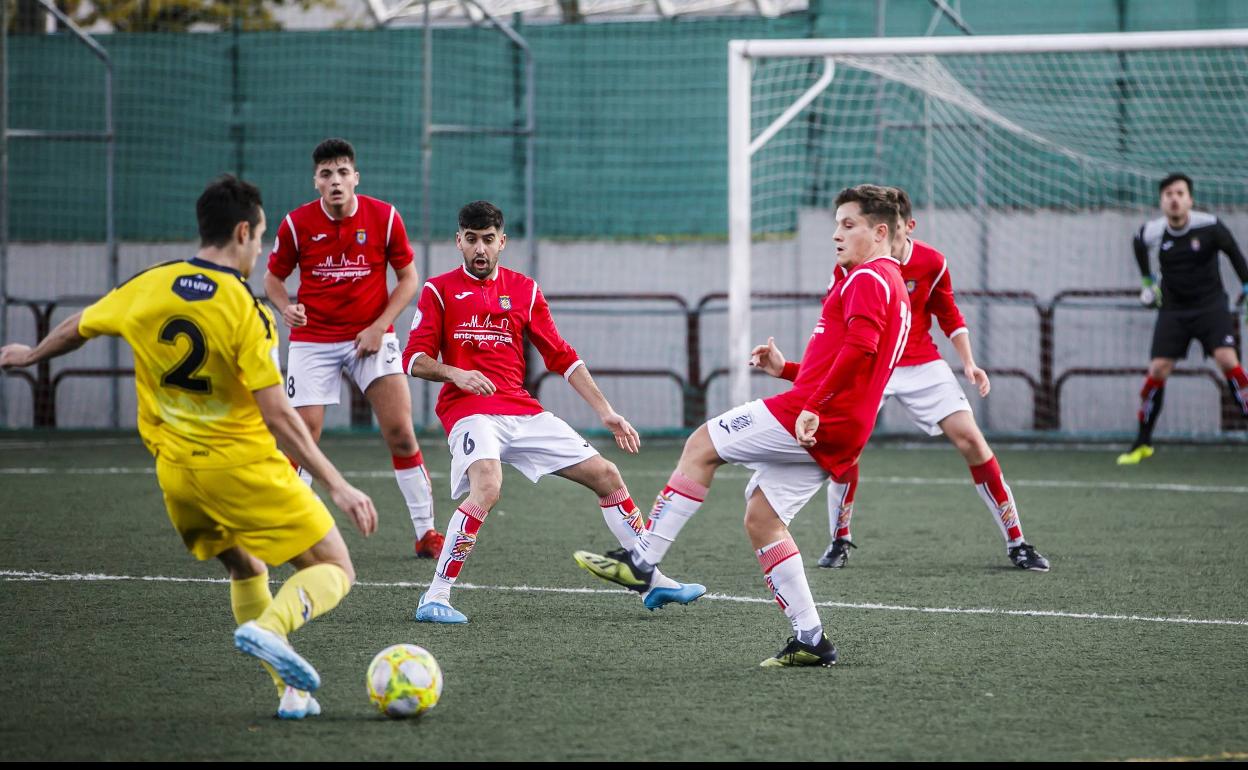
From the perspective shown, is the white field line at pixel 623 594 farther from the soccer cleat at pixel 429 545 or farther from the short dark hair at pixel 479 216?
the short dark hair at pixel 479 216

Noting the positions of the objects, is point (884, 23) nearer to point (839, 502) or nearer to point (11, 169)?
point (839, 502)

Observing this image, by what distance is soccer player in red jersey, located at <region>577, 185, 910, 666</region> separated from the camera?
5074 millimetres

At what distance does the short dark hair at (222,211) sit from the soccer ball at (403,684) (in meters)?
1.31

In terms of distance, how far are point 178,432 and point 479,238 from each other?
2340 millimetres

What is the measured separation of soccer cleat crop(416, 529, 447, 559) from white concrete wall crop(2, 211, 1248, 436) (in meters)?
7.15

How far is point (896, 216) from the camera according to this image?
529 cm

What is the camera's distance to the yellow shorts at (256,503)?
4211 mm

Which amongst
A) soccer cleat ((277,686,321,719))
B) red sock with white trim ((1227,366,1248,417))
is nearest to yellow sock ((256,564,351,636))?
soccer cleat ((277,686,321,719))

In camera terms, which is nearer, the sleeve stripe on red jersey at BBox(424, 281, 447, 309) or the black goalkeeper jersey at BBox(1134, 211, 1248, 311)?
the sleeve stripe on red jersey at BBox(424, 281, 447, 309)

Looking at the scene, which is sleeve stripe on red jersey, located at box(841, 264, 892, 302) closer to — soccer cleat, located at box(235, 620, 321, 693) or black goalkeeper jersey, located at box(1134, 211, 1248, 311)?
soccer cleat, located at box(235, 620, 321, 693)

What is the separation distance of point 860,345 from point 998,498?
272cm

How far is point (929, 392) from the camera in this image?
7598mm

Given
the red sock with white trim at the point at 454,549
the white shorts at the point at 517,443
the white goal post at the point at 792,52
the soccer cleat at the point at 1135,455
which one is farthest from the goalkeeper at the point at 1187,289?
the red sock with white trim at the point at 454,549

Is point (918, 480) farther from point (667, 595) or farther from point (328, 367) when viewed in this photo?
point (667, 595)
